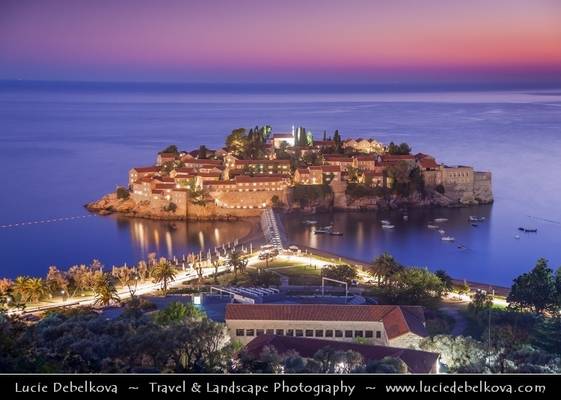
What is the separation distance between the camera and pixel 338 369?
3.99 m

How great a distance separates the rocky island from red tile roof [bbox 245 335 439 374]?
9525 mm

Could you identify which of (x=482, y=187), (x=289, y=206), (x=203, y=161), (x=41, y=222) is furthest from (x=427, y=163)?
(x=41, y=222)

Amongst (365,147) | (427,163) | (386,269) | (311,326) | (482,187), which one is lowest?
(482,187)

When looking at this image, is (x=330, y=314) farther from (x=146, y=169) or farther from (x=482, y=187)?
(x=146, y=169)

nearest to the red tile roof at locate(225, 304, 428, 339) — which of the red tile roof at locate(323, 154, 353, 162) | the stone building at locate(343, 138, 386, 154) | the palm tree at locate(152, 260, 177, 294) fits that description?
the palm tree at locate(152, 260, 177, 294)

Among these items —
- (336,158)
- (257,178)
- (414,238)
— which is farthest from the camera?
(336,158)

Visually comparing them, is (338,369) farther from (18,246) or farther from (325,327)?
(18,246)

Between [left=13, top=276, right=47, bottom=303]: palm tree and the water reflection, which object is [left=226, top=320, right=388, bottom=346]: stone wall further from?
the water reflection

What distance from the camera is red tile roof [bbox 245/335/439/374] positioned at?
455cm

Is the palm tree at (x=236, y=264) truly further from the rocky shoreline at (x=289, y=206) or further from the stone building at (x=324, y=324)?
the rocky shoreline at (x=289, y=206)

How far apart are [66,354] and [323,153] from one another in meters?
13.1

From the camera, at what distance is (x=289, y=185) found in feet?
50.4

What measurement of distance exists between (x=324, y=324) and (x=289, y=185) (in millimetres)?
9527
